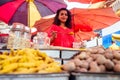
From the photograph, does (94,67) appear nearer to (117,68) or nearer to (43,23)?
(117,68)

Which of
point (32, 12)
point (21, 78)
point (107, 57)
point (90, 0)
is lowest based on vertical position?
point (21, 78)

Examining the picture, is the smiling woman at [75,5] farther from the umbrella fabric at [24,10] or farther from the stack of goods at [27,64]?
the stack of goods at [27,64]

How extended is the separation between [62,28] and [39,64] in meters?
2.52

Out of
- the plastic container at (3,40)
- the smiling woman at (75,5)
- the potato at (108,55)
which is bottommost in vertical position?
the potato at (108,55)

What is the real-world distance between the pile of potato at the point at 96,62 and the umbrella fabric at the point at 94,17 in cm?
371

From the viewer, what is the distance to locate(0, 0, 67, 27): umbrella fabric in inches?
214

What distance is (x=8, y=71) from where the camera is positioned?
1771mm

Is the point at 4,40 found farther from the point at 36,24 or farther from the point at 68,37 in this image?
the point at 36,24

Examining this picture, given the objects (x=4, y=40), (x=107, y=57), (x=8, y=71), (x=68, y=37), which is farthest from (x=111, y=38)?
(x=8, y=71)

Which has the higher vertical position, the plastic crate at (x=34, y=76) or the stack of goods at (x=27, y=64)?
the stack of goods at (x=27, y=64)

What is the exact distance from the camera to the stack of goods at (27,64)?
5.91ft

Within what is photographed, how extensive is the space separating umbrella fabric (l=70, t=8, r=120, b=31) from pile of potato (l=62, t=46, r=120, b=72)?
3712mm

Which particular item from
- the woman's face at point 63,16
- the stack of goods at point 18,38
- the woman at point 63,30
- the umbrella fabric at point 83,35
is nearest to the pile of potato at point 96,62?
the stack of goods at point 18,38

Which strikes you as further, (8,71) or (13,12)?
(13,12)
